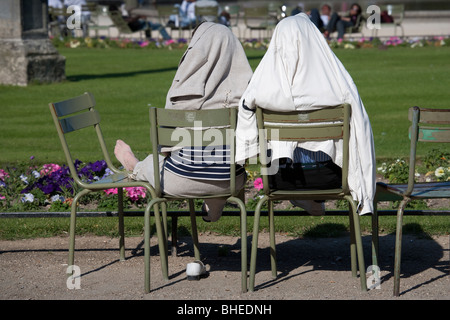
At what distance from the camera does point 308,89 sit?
4.34 meters

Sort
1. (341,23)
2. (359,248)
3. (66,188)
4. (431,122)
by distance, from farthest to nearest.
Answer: (341,23) → (66,188) → (359,248) → (431,122)

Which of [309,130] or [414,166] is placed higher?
[309,130]

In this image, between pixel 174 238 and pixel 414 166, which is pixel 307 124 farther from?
pixel 174 238

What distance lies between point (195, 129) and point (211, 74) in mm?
384

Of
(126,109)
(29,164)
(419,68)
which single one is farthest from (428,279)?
(419,68)

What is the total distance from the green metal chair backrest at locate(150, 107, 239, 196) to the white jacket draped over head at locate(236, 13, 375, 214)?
12 cm

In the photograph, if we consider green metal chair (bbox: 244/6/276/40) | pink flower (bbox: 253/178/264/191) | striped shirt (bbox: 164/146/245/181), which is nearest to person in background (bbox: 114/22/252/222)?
striped shirt (bbox: 164/146/245/181)

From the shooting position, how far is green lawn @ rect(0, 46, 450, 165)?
29.9 feet

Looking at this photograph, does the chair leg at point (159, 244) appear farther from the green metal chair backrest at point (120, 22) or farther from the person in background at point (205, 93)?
the green metal chair backrest at point (120, 22)

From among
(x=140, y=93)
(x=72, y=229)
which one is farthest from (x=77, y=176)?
(x=140, y=93)

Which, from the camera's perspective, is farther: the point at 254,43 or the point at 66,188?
the point at 254,43

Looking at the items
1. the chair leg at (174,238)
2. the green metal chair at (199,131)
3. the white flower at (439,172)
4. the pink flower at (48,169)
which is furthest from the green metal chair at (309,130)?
the pink flower at (48,169)

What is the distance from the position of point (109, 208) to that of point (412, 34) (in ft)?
64.7

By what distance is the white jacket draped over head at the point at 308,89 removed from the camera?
4336 millimetres
